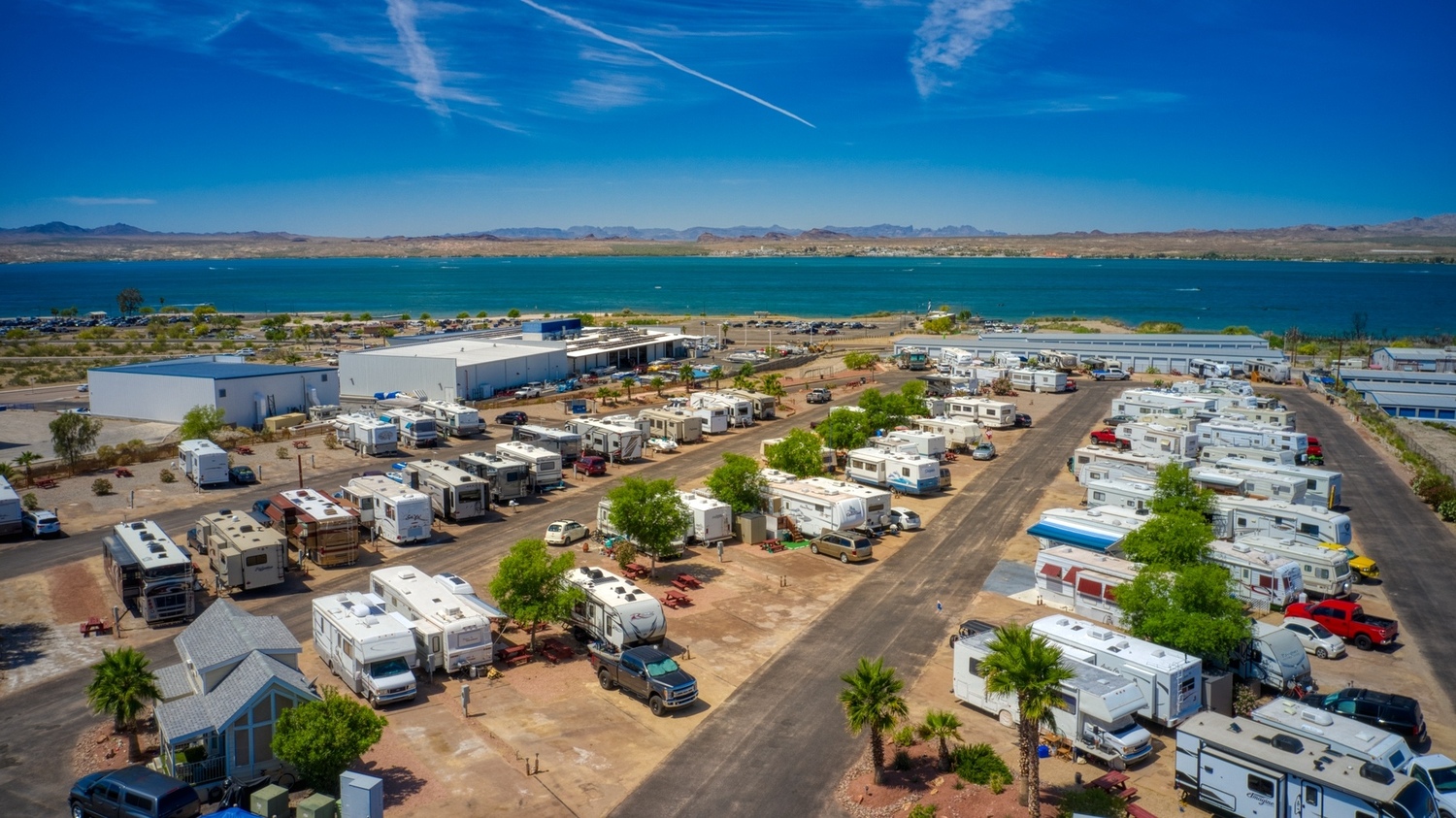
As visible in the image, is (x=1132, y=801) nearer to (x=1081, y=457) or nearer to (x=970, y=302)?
(x=1081, y=457)

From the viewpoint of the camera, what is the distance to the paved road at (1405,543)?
76.7 ft

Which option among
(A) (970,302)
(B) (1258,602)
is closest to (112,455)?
(B) (1258,602)

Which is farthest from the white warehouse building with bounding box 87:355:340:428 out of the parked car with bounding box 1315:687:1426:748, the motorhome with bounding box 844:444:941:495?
the parked car with bounding box 1315:687:1426:748

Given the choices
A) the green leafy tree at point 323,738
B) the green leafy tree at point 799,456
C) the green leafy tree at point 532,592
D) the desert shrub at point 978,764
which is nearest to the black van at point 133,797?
the green leafy tree at point 323,738

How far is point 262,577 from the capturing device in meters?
25.6

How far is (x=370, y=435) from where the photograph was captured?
4269 cm

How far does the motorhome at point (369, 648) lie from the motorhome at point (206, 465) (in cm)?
1920

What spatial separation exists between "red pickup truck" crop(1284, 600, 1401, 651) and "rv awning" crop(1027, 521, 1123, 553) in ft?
16.5

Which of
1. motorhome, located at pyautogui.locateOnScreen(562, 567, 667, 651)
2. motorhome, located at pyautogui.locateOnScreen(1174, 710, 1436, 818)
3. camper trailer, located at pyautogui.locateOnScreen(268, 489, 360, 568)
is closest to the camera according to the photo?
motorhome, located at pyautogui.locateOnScreen(1174, 710, 1436, 818)

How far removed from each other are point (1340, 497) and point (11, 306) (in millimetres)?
219610

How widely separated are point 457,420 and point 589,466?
1105 cm

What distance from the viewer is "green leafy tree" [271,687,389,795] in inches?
592

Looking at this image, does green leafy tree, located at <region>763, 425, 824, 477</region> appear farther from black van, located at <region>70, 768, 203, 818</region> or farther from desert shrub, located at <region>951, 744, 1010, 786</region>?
black van, located at <region>70, 768, 203, 818</region>

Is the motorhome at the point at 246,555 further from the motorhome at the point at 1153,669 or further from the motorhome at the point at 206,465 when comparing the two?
the motorhome at the point at 1153,669
